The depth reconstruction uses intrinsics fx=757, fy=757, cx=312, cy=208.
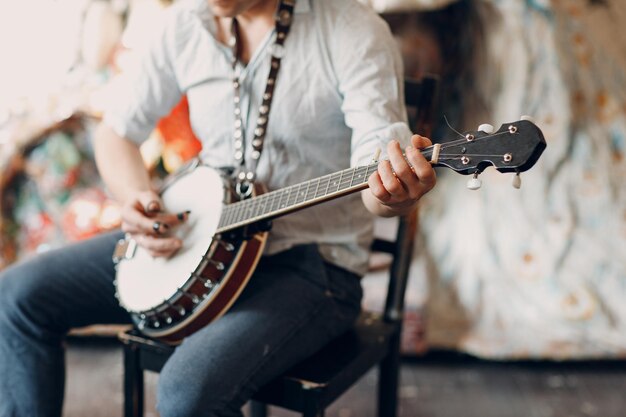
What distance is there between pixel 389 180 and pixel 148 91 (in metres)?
0.70

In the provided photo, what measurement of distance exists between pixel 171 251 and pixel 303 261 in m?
0.24

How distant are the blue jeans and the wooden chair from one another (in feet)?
0.12

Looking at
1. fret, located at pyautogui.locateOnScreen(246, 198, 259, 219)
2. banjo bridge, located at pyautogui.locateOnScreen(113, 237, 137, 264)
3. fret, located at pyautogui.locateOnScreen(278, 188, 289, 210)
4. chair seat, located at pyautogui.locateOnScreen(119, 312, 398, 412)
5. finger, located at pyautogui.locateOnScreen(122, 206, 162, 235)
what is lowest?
chair seat, located at pyautogui.locateOnScreen(119, 312, 398, 412)

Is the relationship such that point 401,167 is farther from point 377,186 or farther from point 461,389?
point 461,389

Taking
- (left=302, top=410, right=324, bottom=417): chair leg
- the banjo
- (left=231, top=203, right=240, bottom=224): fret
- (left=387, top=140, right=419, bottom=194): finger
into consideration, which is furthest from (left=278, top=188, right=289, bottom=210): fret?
(left=302, top=410, right=324, bottom=417): chair leg

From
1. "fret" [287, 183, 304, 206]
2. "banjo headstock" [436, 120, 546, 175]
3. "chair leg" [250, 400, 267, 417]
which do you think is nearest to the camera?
"banjo headstock" [436, 120, 546, 175]

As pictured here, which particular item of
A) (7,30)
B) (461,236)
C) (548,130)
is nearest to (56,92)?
(7,30)

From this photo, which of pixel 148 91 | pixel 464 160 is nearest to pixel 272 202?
pixel 464 160

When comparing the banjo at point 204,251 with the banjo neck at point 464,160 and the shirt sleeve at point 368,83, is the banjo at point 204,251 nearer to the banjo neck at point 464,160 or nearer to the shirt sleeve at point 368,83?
the banjo neck at point 464,160

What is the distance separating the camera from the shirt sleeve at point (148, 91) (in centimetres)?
150

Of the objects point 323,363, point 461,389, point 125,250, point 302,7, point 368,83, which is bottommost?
point 461,389

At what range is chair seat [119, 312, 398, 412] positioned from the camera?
→ 127 cm

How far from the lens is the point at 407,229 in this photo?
1547mm

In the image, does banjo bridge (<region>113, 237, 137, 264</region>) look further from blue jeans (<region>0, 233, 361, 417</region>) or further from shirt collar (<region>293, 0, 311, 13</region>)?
shirt collar (<region>293, 0, 311, 13</region>)
